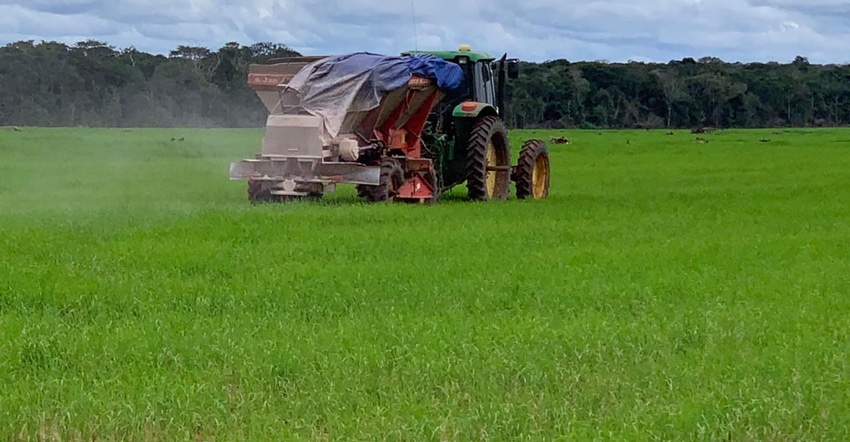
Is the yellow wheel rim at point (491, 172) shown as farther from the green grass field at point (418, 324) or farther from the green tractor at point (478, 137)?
the green grass field at point (418, 324)

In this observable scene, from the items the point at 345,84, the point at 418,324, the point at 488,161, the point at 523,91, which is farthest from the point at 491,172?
the point at 523,91

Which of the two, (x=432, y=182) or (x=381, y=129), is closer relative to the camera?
(x=381, y=129)

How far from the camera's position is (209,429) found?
5.80m

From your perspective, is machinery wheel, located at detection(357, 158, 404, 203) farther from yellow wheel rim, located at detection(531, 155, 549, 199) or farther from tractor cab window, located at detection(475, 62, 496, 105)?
yellow wheel rim, located at detection(531, 155, 549, 199)

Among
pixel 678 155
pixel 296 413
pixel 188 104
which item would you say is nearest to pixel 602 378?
pixel 296 413

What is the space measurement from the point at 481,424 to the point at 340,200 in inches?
488

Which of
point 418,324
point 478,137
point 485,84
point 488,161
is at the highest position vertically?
point 485,84

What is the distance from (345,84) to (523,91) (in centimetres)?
6523

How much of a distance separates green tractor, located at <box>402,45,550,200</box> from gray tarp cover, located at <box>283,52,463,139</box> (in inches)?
63.8

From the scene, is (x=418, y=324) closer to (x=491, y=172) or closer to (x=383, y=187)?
(x=383, y=187)

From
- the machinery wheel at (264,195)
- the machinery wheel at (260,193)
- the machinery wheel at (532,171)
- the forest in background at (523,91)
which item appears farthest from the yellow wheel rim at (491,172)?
the forest in background at (523,91)

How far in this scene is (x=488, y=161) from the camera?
64.7ft

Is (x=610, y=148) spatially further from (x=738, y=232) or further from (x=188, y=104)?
(x=738, y=232)

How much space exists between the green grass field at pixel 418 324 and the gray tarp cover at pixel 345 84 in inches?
55.9
